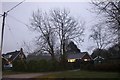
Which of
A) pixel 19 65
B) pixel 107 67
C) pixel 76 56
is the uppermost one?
pixel 76 56

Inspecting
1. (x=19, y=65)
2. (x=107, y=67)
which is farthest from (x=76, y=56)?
(x=107, y=67)

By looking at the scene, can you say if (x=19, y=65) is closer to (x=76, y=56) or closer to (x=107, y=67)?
(x=76, y=56)

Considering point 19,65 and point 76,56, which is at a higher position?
point 76,56

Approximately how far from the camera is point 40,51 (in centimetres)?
3866

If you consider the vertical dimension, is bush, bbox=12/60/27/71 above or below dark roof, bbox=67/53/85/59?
below

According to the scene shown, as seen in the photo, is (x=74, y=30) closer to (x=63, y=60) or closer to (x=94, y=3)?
(x=63, y=60)

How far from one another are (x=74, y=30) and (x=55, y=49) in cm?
426

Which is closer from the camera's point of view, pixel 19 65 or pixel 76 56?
pixel 19 65

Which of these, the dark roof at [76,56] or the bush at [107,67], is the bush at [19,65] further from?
the bush at [107,67]

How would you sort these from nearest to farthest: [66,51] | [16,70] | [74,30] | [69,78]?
1. [69,78]
2. [16,70]
3. [66,51]
4. [74,30]

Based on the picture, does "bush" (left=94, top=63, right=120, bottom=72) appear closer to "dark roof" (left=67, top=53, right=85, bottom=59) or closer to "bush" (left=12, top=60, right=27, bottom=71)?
"bush" (left=12, top=60, right=27, bottom=71)

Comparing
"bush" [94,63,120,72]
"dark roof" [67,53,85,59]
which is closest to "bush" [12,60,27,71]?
"dark roof" [67,53,85,59]

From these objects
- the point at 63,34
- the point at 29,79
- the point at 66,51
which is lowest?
the point at 29,79

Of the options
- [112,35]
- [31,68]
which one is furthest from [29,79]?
[31,68]
